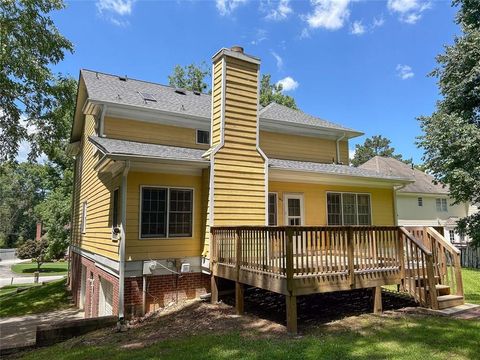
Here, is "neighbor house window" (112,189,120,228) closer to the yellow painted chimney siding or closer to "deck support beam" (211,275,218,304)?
the yellow painted chimney siding

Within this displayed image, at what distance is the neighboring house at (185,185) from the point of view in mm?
8531

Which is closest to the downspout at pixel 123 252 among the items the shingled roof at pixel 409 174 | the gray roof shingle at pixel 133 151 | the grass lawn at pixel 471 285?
the gray roof shingle at pixel 133 151

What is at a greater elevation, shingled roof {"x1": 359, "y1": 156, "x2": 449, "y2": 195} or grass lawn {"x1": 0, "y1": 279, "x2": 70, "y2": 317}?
shingled roof {"x1": 359, "y1": 156, "x2": 449, "y2": 195}

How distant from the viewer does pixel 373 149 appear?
6569 centimetres

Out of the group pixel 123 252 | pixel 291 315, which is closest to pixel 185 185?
pixel 123 252

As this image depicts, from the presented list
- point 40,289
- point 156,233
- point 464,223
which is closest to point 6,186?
point 40,289

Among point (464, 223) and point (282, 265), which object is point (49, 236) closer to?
point (282, 265)

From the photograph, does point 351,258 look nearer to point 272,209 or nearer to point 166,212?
point 272,209

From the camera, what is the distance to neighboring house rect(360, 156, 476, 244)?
28.0 m

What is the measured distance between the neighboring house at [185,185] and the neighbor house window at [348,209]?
37mm

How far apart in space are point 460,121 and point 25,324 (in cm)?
1713

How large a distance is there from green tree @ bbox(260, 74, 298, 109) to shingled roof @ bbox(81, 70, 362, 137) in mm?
16477

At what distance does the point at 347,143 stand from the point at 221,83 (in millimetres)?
7915

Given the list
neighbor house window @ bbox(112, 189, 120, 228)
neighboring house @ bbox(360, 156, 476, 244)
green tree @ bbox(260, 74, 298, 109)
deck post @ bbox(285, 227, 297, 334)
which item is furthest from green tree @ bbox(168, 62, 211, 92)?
deck post @ bbox(285, 227, 297, 334)
